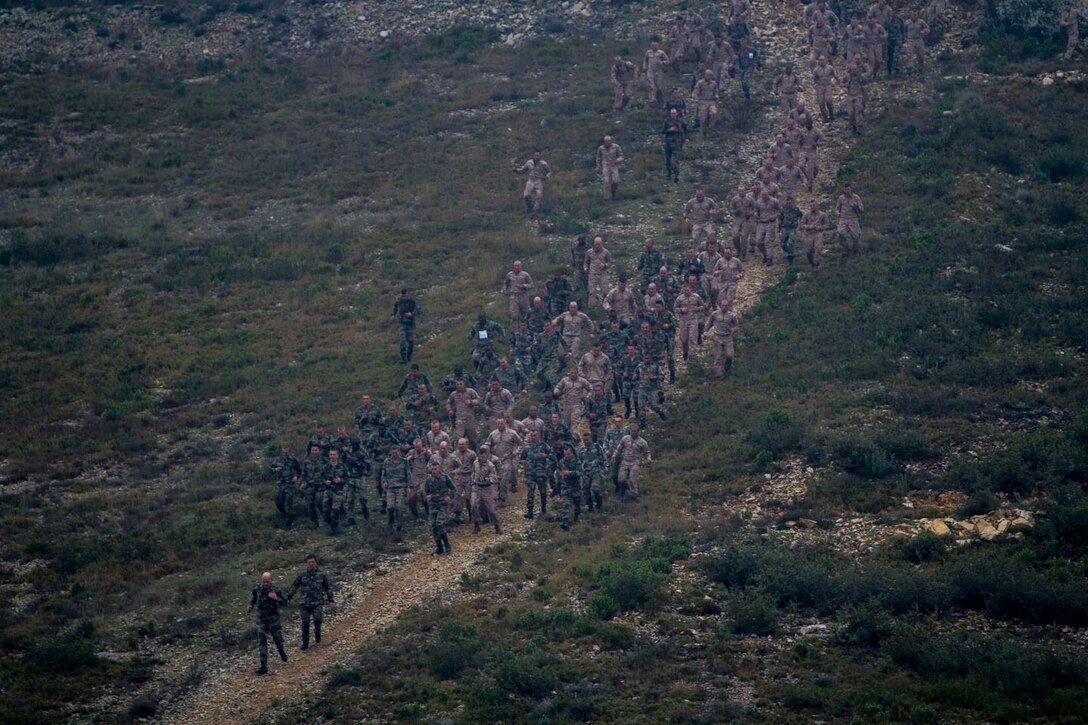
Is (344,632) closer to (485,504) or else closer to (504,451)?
(485,504)

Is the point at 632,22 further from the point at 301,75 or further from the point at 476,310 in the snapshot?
the point at 476,310

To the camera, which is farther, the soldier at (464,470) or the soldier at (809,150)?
the soldier at (809,150)

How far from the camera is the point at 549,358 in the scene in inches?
1286

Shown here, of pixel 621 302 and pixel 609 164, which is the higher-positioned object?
pixel 609 164

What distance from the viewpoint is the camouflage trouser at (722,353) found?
32531 mm

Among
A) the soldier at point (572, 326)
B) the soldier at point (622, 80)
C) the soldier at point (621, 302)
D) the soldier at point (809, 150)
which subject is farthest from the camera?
the soldier at point (622, 80)

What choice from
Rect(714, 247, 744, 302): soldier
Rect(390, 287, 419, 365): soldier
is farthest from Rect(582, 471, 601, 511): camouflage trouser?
Result: Rect(390, 287, 419, 365): soldier

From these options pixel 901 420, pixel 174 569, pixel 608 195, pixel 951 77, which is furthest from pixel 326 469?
pixel 951 77

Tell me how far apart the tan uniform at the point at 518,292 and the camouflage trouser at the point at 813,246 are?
27.0 ft

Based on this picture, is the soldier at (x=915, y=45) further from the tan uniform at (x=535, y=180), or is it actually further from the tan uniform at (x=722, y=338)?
the tan uniform at (x=722, y=338)

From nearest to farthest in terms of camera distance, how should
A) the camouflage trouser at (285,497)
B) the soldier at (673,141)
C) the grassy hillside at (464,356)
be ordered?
the grassy hillside at (464,356) < the camouflage trouser at (285,497) < the soldier at (673,141)

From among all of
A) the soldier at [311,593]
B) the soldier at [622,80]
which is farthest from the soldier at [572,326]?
the soldier at [622,80]

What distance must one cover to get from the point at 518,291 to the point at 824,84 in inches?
643

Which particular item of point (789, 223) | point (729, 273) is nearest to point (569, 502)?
point (729, 273)
